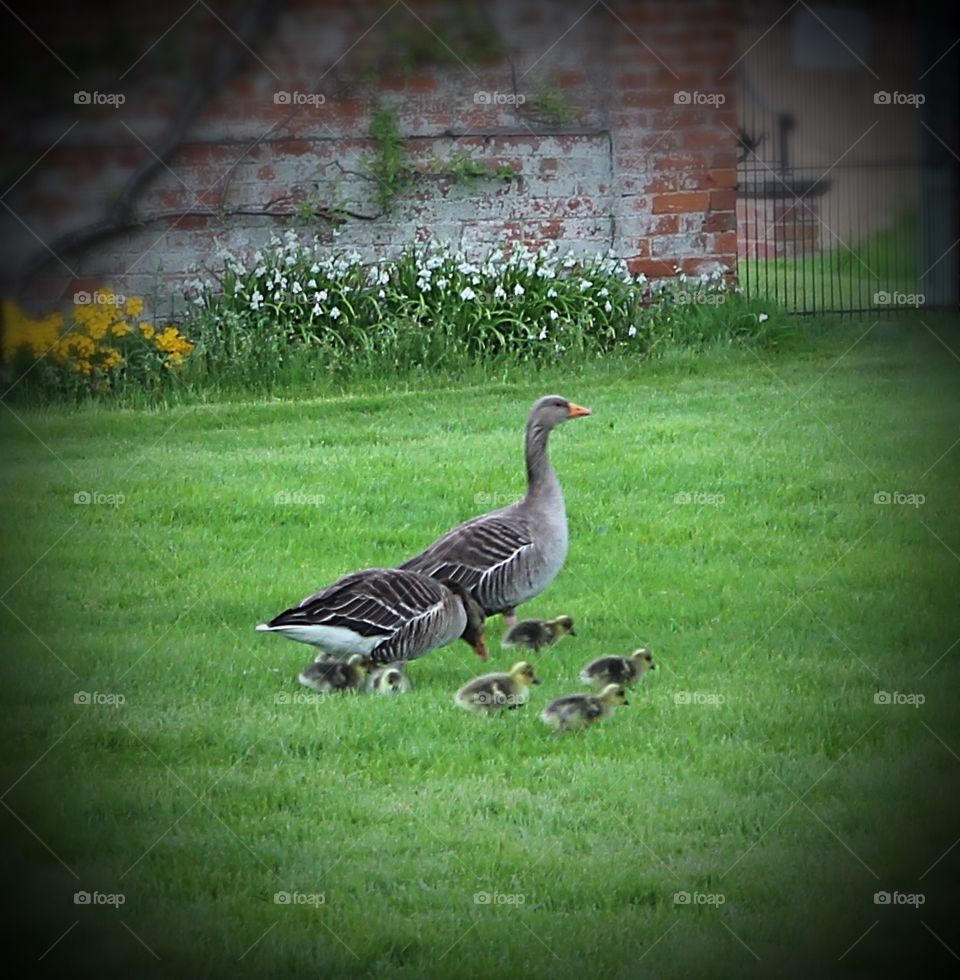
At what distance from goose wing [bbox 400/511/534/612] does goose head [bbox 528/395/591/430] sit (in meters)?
0.45

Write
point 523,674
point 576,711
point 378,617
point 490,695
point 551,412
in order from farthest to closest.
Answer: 1. point 551,412
2. point 378,617
3. point 523,674
4. point 490,695
5. point 576,711

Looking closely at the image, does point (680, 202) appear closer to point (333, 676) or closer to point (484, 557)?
point (484, 557)

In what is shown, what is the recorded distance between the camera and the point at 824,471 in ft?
26.9

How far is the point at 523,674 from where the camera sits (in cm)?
565

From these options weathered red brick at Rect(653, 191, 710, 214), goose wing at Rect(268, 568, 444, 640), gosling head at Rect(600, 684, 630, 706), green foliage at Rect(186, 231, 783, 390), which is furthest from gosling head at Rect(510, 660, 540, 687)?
weathered red brick at Rect(653, 191, 710, 214)

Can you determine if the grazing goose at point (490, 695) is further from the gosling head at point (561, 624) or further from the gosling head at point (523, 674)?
the gosling head at point (561, 624)

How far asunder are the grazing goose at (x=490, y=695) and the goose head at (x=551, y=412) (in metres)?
1.32

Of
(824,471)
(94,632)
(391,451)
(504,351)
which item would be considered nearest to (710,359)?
(504,351)

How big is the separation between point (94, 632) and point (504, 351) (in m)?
4.71

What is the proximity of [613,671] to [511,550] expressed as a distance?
2.49 ft

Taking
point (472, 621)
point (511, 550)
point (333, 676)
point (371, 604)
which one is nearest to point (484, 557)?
point (511, 550)

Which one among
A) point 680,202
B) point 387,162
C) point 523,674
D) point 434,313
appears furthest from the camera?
point 680,202

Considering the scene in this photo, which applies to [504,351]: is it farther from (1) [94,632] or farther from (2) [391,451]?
(1) [94,632]

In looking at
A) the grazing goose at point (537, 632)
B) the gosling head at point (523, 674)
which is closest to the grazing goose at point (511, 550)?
the grazing goose at point (537, 632)
